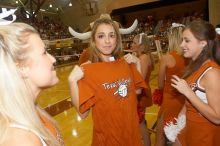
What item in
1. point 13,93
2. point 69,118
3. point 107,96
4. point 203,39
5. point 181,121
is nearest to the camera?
point 13,93

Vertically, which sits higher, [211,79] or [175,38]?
[175,38]

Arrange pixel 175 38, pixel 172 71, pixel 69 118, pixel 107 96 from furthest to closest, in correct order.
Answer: pixel 69 118 < pixel 175 38 < pixel 172 71 < pixel 107 96

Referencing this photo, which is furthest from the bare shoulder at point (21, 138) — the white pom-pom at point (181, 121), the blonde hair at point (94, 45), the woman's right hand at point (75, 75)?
Result: the white pom-pom at point (181, 121)

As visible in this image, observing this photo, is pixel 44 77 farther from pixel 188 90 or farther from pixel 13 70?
pixel 188 90

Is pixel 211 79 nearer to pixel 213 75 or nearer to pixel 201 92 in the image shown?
pixel 213 75

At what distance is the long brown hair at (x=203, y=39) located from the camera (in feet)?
7.83

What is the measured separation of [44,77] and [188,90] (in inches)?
47.6

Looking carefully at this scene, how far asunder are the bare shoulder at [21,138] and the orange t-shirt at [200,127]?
1506 millimetres

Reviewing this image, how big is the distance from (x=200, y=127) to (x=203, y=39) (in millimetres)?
697

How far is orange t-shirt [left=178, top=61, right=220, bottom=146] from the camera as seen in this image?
7.43 ft

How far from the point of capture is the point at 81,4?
25.4 meters

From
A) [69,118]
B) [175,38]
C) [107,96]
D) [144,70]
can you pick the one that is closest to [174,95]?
[144,70]

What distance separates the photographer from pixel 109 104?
89.0 inches

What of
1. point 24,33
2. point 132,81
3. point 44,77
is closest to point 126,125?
point 132,81
